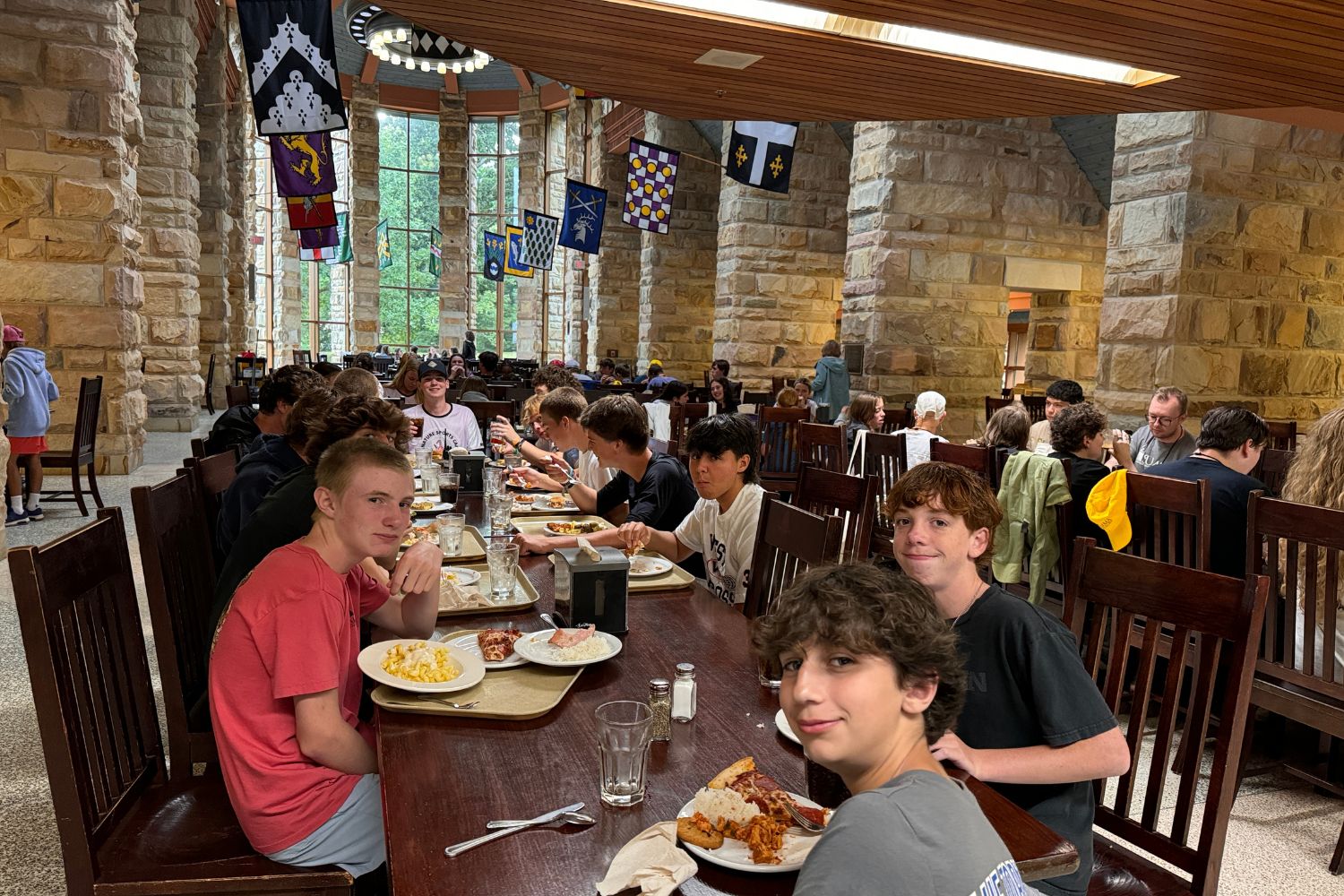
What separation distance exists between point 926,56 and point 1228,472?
69.5 inches

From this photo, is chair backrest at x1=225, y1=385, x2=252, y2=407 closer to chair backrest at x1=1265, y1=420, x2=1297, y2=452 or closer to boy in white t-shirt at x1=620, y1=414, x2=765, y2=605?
boy in white t-shirt at x1=620, y1=414, x2=765, y2=605

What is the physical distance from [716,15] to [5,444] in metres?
4.02

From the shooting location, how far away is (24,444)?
5.85m

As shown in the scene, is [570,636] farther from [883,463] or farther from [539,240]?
[539,240]

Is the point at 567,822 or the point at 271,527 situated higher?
the point at 271,527

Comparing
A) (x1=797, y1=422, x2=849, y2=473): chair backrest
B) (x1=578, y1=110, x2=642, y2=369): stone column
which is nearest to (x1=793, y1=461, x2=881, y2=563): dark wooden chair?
(x1=797, y1=422, x2=849, y2=473): chair backrest

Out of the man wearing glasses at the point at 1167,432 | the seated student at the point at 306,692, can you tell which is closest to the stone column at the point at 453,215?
the man wearing glasses at the point at 1167,432

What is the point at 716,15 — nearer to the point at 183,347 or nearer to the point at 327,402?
the point at 327,402

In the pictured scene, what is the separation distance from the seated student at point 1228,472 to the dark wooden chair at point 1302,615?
39cm

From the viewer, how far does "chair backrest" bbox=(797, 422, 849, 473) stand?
15.4 feet

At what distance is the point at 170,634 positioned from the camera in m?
1.93

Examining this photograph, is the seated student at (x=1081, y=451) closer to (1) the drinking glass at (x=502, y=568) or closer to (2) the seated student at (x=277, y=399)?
(1) the drinking glass at (x=502, y=568)

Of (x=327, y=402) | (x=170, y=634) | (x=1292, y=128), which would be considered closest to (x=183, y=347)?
(x=327, y=402)

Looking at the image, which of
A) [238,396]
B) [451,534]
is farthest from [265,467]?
[238,396]
